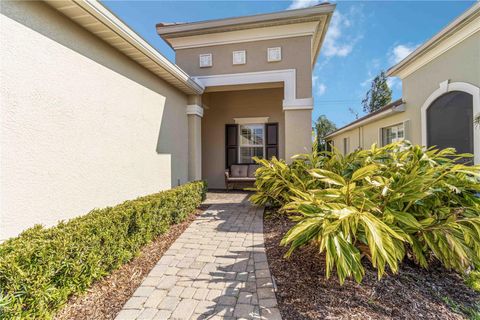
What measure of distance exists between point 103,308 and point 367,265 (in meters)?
3.10

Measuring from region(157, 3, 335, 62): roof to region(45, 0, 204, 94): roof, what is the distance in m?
2.22

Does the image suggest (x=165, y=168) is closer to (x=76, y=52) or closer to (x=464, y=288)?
(x=76, y=52)

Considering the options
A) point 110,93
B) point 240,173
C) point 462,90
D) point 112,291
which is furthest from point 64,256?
point 462,90

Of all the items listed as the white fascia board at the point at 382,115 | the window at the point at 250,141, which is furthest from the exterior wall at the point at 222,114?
the white fascia board at the point at 382,115

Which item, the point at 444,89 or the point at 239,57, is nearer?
the point at 444,89

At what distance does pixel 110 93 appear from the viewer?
3740 millimetres

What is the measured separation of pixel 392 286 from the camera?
2.44 meters

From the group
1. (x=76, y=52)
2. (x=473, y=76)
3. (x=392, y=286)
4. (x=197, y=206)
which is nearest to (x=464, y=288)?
(x=392, y=286)

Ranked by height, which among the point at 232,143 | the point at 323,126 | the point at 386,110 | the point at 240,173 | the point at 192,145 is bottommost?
the point at 240,173

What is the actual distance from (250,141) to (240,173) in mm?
1497

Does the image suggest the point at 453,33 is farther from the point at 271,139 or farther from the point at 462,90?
the point at 271,139

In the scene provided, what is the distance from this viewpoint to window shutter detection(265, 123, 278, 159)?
9102 millimetres

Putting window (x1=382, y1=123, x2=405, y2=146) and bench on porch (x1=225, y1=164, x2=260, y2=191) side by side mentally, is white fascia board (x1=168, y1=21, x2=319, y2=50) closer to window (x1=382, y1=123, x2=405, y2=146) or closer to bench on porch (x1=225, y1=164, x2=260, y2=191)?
bench on porch (x1=225, y1=164, x2=260, y2=191)

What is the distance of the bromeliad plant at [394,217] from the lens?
2.01 m
